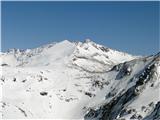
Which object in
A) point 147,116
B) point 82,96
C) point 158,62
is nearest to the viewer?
point 147,116

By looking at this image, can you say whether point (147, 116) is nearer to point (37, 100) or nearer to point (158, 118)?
point (158, 118)

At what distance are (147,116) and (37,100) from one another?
53023 mm

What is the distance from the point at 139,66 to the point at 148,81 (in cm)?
2385

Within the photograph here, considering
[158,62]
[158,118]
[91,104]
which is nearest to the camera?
[158,118]

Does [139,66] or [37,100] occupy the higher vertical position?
[139,66]

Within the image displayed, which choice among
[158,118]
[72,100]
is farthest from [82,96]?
[158,118]

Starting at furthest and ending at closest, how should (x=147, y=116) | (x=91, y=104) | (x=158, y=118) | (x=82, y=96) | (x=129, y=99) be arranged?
(x=82, y=96), (x=91, y=104), (x=129, y=99), (x=147, y=116), (x=158, y=118)

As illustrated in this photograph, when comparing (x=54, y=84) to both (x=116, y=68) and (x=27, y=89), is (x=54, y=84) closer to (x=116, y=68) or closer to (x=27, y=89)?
(x=27, y=89)

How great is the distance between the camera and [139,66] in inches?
5340

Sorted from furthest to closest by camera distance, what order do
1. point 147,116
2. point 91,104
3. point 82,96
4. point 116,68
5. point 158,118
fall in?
1. point 116,68
2. point 82,96
3. point 91,104
4. point 147,116
5. point 158,118

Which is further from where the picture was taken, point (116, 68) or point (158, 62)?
point (116, 68)

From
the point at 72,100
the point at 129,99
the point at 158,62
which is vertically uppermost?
the point at 158,62

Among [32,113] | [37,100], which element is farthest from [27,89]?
[32,113]

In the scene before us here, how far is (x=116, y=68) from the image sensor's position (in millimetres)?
153500
